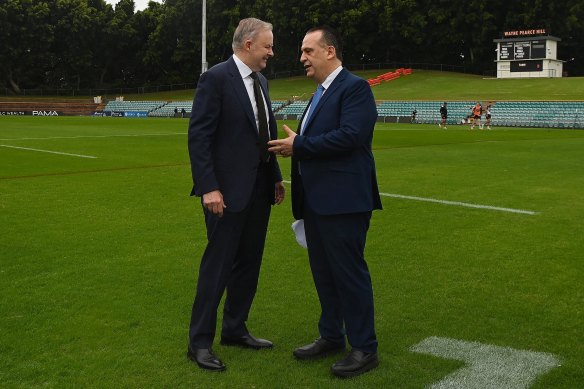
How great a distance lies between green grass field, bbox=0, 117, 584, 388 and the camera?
12.5 ft

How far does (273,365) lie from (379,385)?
661 mm

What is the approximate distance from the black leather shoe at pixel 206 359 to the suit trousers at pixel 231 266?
0.05 meters

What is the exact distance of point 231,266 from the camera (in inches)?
162

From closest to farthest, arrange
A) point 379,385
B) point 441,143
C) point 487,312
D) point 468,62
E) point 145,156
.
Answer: point 379,385
point 487,312
point 145,156
point 441,143
point 468,62

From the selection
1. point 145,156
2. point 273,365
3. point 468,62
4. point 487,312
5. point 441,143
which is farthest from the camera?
point 468,62

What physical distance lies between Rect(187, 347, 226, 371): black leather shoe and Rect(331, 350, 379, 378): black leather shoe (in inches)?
26.6

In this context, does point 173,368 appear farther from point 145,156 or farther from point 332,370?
point 145,156

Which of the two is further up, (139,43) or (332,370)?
(139,43)

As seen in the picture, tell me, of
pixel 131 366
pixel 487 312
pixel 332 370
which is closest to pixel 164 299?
pixel 131 366

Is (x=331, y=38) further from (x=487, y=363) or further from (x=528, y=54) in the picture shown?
(x=528, y=54)

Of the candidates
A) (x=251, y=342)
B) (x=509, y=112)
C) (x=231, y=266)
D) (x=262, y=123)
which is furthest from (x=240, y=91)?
(x=509, y=112)

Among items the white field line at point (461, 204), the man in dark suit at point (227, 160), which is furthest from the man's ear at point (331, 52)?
the white field line at point (461, 204)

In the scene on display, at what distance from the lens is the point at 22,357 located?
391cm

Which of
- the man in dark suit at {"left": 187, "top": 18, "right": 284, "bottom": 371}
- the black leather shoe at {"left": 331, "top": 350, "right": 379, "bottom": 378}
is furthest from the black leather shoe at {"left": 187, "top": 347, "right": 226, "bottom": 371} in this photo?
the black leather shoe at {"left": 331, "top": 350, "right": 379, "bottom": 378}
